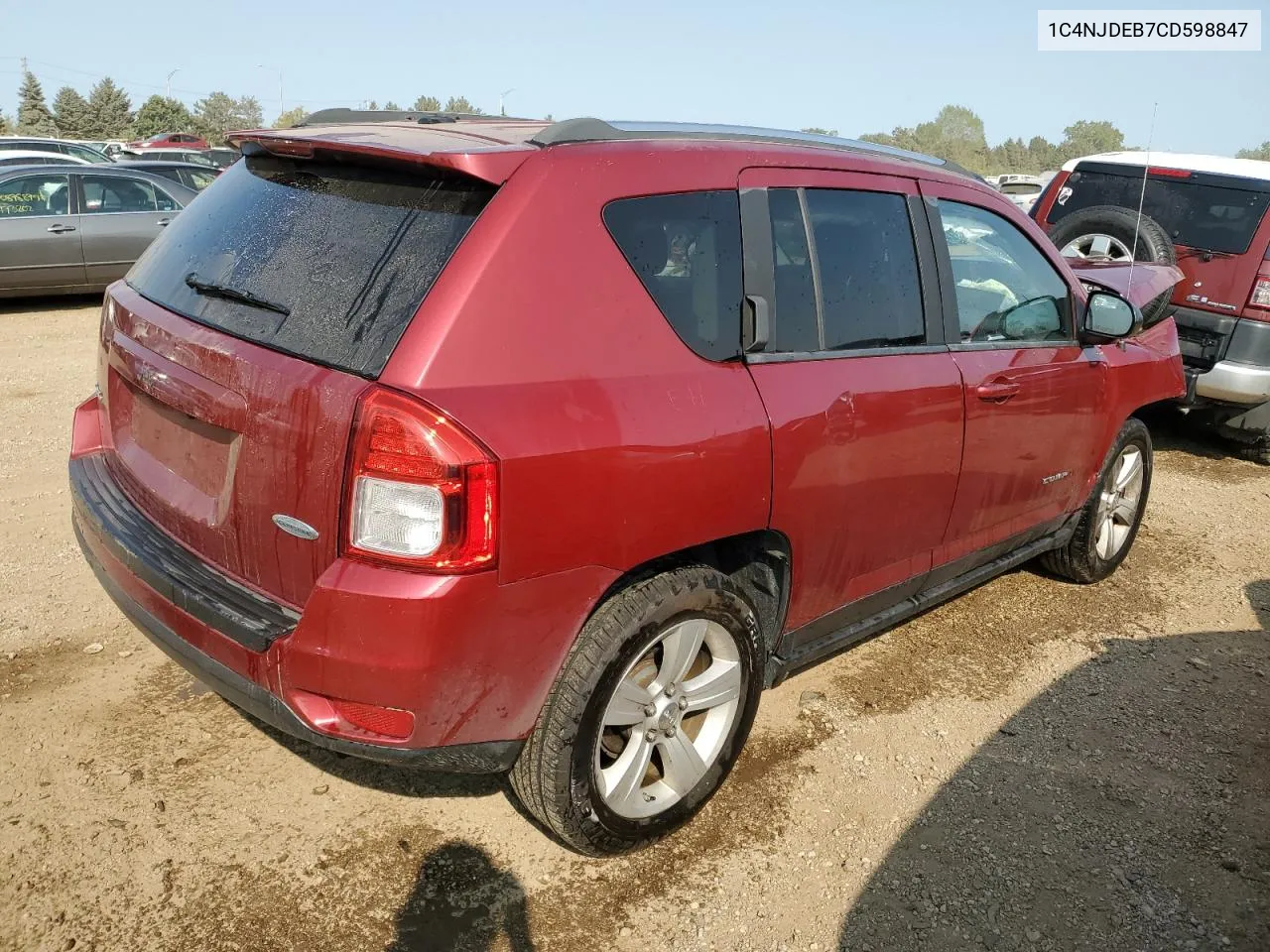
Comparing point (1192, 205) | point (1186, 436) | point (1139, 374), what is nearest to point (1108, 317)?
point (1139, 374)

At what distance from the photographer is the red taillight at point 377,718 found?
7.32 feet

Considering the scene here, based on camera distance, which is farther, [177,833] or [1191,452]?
[1191,452]

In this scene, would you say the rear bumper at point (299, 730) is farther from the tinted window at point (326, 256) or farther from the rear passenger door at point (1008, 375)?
the rear passenger door at point (1008, 375)

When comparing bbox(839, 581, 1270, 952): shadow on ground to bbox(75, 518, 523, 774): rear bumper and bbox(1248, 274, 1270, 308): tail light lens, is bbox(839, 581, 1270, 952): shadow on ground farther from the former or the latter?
bbox(1248, 274, 1270, 308): tail light lens

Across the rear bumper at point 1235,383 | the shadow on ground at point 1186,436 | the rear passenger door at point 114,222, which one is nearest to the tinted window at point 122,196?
the rear passenger door at point 114,222

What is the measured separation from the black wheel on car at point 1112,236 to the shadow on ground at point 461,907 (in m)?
5.15

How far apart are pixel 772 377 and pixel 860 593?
0.91 meters

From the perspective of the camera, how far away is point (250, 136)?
2.78m

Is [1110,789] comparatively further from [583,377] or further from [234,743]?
[234,743]

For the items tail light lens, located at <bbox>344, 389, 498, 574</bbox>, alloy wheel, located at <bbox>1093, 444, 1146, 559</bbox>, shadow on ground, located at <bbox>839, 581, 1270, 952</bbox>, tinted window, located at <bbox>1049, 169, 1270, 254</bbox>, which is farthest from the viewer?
tinted window, located at <bbox>1049, 169, 1270, 254</bbox>

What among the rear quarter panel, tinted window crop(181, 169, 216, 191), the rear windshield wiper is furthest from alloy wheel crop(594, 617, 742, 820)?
tinted window crop(181, 169, 216, 191)

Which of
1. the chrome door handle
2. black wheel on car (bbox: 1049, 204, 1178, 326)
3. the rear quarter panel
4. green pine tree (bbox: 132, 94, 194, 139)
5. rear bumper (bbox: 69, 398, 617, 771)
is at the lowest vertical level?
rear bumper (bbox: 69, 398, 617, 771)

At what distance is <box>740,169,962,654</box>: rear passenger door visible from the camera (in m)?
2.76

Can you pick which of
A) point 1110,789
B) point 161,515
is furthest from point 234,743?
point 1110,789
